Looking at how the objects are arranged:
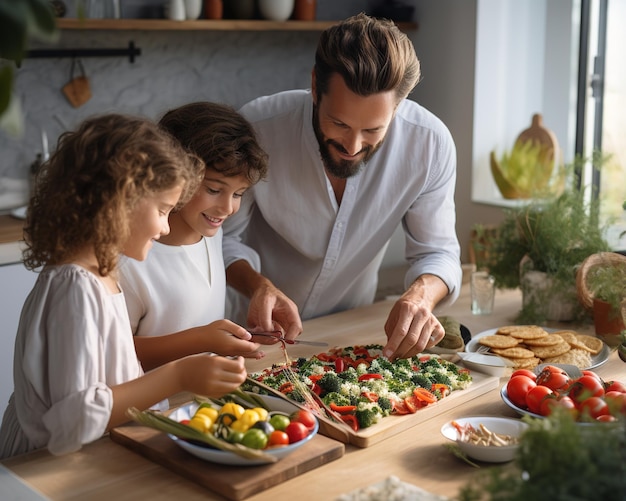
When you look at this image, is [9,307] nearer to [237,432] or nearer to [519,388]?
[237,432]

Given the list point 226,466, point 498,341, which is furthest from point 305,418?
point 498,341

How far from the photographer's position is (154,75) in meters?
3.95

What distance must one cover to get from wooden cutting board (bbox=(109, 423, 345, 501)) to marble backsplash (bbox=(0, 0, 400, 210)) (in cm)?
203

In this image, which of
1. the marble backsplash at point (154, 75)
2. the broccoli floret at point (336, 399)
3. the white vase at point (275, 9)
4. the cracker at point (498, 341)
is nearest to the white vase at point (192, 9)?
the marble backsplash at point (154, 75)

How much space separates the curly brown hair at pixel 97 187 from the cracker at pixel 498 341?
944mm

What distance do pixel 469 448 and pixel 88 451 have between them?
710 millimetres

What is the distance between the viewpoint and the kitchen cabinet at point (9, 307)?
3105mm

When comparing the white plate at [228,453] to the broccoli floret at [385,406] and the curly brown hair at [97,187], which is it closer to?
the broccoli floret at [385,406]

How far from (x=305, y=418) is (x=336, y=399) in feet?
0.60

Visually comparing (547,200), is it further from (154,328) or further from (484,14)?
(484,14)

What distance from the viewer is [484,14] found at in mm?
4090

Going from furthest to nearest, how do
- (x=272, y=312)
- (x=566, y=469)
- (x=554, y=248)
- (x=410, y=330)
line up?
1. (x=554, y=248)
2. (x=272, y=312)
3. (x=410, y=330)
4. (x=566, y=469)

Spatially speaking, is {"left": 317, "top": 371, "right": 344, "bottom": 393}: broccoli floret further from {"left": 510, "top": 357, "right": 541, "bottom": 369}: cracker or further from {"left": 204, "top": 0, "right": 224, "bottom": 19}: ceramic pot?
{"left": 204, "top": 0, "right": 224, "bottom": 19}: ceramic pot

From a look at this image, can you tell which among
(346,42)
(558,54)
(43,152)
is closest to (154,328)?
(346,42)
